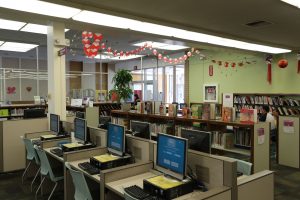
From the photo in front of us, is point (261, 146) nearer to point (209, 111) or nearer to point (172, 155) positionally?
point (209, 111)

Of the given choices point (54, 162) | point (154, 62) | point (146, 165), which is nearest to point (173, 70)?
point (154, 62)

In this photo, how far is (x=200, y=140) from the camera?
9.51ft

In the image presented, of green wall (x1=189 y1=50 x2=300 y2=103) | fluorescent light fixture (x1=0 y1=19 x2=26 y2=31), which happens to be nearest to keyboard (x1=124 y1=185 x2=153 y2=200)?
fluorescent light fixture (x1=0 y1=19 x2=26 y2=31)

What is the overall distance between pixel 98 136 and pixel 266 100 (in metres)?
6.83

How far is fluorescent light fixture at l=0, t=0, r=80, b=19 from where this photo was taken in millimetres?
3703

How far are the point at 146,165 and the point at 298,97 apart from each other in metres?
7.29

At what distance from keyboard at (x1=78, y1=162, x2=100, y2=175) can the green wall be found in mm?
7048

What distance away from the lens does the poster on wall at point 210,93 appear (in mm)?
10517

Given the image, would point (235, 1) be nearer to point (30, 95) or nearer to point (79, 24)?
point (79, 24)

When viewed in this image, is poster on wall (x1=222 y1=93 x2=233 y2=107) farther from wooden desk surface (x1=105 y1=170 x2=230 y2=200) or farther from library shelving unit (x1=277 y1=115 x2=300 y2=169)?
wooden desk surface (x1=105 y1=170 x2=230 y2=200)

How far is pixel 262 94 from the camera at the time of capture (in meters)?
9.13

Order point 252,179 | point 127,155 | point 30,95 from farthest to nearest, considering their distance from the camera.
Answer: point 30,95
point 127,155
point 252,179

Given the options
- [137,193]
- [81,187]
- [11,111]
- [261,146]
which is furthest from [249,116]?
[11,111]

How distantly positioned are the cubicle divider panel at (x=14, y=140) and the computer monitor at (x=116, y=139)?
2.79m
